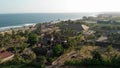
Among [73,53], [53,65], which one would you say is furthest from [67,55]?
[53,65]

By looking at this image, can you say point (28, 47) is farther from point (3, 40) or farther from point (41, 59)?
point (41, 59)

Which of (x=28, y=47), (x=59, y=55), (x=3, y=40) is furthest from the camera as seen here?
(x=3, y=40)

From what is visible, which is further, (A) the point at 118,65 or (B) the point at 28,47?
(B) the point at 28,47

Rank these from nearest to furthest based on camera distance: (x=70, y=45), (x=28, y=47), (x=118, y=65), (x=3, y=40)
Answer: (x=118, y=65) → (x=70, y=45) → (x=28, y=47) → (x=3, y=40)

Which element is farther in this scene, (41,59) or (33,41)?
(33,41)

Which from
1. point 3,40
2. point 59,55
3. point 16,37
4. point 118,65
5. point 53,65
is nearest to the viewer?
point 118,65

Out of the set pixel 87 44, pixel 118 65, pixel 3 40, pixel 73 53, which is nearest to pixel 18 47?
pixel 3 40

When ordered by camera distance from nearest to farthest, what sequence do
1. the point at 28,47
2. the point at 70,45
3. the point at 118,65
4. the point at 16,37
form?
the point at 118,65, the point at 70,45, the point at 28,47, the point at 16,37

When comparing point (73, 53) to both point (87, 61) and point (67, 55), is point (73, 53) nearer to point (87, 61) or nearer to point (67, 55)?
point (67, 55)
